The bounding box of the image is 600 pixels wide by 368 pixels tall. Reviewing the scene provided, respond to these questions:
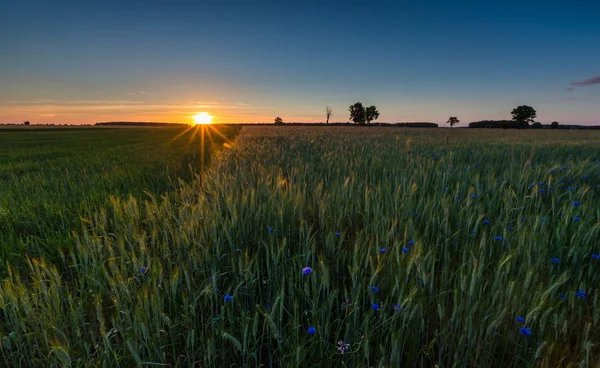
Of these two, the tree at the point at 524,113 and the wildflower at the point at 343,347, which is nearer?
the wildflower at the point at 343,347

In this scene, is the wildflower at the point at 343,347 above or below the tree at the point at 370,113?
below

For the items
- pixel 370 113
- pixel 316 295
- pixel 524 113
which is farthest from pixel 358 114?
pixel 316 295

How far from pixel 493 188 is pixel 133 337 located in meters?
3.58

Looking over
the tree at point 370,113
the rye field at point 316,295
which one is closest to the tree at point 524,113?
the tree at point 370,113

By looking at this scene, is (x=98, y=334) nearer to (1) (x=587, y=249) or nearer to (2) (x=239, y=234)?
(2) (x=239, y=234)

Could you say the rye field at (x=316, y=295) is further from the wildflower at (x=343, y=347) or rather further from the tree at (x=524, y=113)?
the tree at (x=524, y=113)

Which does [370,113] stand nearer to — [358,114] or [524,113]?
[358,114]

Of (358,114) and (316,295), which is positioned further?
(358,114)

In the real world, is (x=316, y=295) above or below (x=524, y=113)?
below

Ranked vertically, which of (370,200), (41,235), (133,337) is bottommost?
(41,235)

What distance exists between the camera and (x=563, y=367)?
3.86 ft

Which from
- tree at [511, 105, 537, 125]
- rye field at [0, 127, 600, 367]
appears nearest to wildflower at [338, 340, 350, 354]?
rye field at [0, 127, 600, 367]

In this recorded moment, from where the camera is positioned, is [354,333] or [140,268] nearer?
[354,333]

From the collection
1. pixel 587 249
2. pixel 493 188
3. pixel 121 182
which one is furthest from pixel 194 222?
pixel 121 182
